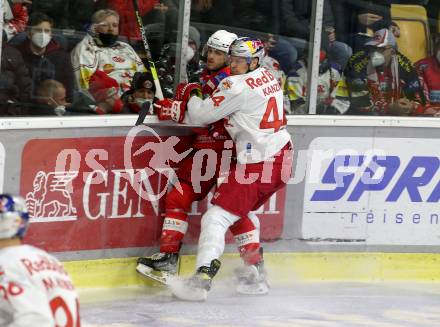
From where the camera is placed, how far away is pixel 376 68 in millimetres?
7863

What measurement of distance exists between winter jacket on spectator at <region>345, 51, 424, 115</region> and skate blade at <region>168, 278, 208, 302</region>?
5.33 feet

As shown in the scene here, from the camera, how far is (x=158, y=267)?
6887 millimetres

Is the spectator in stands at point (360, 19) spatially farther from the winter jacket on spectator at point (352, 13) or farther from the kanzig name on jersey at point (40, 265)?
the kanzig name on jersey at point (40, 265)

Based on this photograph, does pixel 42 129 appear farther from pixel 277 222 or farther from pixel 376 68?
pixel 376 68

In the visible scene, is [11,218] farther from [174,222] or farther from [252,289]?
[252,289]

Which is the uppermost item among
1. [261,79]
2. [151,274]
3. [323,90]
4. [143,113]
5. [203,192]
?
[261,79]

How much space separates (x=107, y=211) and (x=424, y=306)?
188 centimetres

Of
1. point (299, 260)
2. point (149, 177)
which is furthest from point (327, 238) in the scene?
point (149, 177)

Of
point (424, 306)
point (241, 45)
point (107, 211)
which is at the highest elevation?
point (241, 45)

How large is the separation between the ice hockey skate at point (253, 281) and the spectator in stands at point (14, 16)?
1861 mm

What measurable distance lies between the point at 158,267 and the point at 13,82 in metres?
1.29

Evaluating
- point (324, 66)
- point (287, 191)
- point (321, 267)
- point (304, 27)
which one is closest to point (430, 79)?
point (324, 66)

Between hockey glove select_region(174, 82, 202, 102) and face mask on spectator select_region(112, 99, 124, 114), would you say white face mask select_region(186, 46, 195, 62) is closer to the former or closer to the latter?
hockey glove select_region(174, 82, 202, 102)

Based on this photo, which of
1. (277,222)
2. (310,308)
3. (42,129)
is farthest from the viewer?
(277,222)
